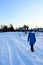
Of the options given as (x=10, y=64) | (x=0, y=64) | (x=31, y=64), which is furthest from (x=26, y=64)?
(x=0, y=64)

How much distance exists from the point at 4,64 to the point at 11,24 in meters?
103

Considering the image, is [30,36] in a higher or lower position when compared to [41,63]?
higher

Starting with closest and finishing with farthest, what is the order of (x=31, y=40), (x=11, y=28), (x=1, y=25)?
(x=31, y=40) → (x=11, y=28) → (x=1, y=25)

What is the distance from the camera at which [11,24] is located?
109 metres

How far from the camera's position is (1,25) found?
120 metres

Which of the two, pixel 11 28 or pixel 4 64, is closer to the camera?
pixel 4 64

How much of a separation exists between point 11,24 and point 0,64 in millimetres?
102621

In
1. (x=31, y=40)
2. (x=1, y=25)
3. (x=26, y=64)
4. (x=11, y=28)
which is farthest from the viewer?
(x=1, y=25)

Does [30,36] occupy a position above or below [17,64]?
above

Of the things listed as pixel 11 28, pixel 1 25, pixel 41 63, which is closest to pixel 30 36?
pixel 41 63

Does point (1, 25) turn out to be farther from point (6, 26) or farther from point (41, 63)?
point (41, 63)

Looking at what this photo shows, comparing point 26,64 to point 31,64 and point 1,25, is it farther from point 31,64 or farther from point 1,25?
point 1,25

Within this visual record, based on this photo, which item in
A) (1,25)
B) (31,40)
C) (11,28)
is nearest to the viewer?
(31,40)

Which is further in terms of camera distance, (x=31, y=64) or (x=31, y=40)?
(x=31, y=40)
